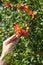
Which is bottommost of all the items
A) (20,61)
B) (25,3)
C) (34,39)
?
(20,61)

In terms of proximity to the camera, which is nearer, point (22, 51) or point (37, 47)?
point (37, 47)

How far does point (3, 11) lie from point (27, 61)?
136cm

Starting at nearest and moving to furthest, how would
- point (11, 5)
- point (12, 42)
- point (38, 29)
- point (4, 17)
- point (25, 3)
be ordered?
point (12, 42), point (38, 29), point (25, 3), point (11, 5), point (4, 17)

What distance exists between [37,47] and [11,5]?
93 cm

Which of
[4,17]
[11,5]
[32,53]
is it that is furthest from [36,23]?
[4,17]

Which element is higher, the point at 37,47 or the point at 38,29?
the point at 38,29

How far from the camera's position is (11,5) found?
12.4 feet

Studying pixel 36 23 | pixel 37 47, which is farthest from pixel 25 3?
pixel 37 47

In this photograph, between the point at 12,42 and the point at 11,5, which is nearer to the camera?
the point at 12,42

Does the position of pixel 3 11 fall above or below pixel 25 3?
below

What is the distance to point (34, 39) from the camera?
3.11m

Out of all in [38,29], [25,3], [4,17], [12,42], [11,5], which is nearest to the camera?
[12,42]

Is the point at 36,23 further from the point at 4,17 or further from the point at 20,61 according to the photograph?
the point at 4,17

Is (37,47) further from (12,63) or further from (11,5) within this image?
(11,5)
